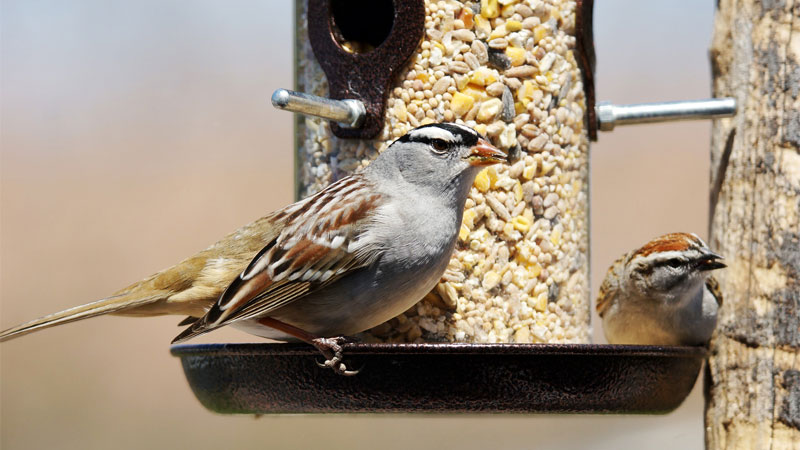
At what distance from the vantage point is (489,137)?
12.6ft

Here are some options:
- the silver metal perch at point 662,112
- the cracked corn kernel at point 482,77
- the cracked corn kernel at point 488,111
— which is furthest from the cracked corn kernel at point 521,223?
the silver metal perch at point 662,112

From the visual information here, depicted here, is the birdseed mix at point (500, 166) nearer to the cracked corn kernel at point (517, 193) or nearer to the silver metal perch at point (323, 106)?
the cracked corn kernel at point (517, 193)

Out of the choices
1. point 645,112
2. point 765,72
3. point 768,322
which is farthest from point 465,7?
point 768,322

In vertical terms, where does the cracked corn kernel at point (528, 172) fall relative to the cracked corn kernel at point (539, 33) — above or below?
below

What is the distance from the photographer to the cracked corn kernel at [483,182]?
3.90 m

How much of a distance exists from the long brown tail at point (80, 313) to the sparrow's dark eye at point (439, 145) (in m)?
1.05

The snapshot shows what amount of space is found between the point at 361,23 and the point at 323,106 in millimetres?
651

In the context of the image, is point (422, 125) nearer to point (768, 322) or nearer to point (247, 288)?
point (247, 288)

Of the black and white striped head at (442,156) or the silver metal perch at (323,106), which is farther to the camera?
the black and white striped head at (442,156)

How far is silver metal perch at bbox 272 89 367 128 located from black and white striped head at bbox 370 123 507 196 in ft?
0.96

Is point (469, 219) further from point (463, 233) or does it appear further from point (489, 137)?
point (489, 137)

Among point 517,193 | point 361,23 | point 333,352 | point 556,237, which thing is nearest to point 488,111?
point 517,193

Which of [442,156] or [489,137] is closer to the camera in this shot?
[442,156]

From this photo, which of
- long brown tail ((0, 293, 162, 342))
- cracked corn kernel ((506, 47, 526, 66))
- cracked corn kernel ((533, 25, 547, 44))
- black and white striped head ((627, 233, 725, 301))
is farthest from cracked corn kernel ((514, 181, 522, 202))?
long brown tail ((0, 293, 162, 342))
